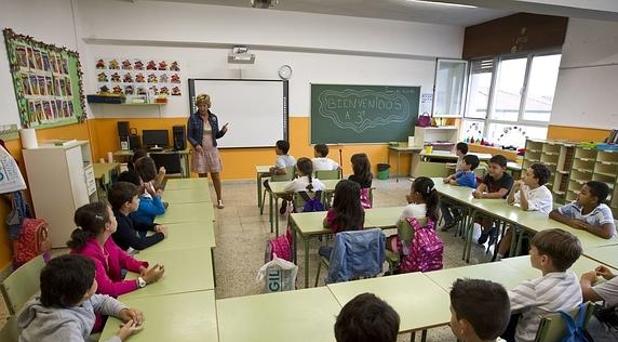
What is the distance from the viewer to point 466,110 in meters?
7.60

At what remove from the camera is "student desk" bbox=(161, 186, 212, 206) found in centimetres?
341

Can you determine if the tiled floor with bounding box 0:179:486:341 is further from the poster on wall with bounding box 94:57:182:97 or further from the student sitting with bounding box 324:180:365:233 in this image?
the poster on wall with bounding box 94:57:182:97

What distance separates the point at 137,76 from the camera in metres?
5.93

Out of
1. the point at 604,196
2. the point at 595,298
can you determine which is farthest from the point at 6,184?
the point at 604,196

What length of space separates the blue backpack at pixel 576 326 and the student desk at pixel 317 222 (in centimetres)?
144

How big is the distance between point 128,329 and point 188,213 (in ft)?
5.34

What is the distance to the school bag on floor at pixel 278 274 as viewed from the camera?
2.07 metres

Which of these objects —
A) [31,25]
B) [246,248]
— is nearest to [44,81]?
[31,25]

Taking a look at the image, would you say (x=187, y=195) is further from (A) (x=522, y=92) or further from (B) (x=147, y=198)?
(A) (x=522, y=92)

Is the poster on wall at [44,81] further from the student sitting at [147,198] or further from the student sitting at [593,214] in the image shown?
the student sitting at [593,214]

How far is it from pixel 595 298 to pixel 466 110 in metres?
6.43

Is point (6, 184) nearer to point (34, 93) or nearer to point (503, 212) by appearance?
point (34, 93)

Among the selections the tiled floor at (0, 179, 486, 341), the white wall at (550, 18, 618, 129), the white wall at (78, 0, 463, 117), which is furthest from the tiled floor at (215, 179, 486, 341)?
the white wall at (550, 18, 618, 129)

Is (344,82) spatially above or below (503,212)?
above
